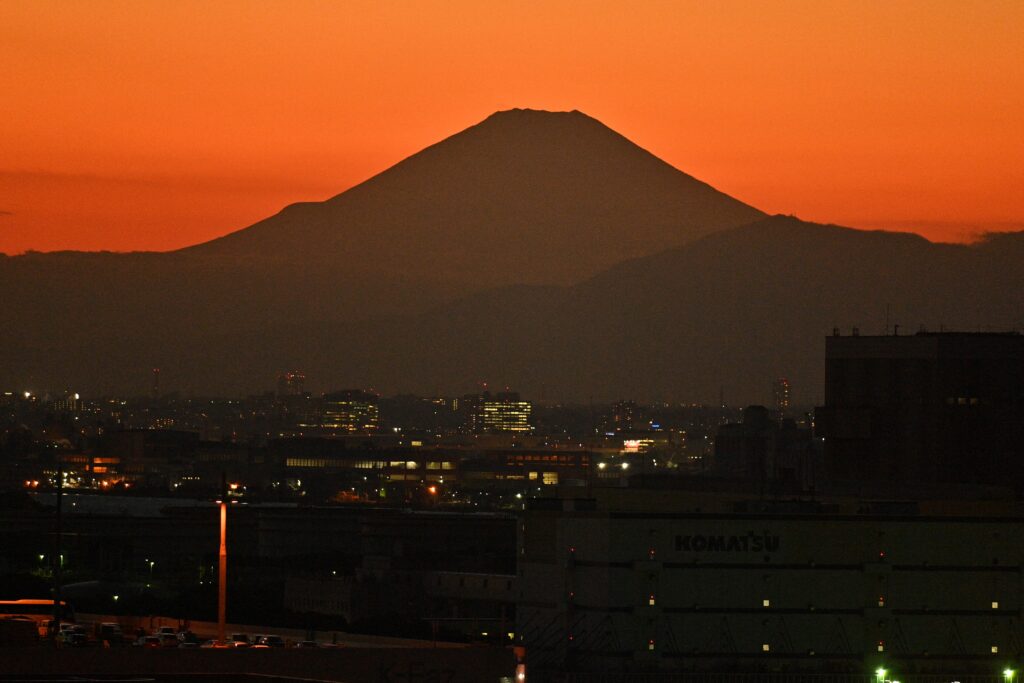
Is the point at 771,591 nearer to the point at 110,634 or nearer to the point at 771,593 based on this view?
the point at 771,593

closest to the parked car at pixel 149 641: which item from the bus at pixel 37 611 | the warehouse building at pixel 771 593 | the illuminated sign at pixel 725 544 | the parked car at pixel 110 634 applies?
the parked car at pixel 110 634

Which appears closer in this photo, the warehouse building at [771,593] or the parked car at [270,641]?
the parked car at [270,641]

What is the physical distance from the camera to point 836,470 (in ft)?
419

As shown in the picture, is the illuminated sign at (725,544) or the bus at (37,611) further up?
the illuminated sign at (725,544)

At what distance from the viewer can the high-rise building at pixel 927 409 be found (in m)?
126

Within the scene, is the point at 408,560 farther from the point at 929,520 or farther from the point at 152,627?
the point at 929,520

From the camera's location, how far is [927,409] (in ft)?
423

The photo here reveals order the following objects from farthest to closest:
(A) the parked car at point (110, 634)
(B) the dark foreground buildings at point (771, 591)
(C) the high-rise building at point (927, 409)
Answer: (C) the high-rise building at point (927, 409)
(B) the dark foreground buildings at point (771, 591)
(A) the parked car at point (110, 634)

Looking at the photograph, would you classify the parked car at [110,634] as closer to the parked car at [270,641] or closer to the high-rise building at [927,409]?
the parked car at [270,641]

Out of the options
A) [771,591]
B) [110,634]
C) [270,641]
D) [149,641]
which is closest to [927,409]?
[771,591]

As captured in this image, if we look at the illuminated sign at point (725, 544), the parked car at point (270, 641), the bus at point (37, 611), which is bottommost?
the parked car at point (270, 641)

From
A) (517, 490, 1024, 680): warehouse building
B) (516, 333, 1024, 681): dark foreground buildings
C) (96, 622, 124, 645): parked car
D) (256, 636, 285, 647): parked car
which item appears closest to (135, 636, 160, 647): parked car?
(96, 622, 124, 645): parked car

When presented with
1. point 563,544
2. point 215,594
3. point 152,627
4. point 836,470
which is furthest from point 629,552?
point 836,470

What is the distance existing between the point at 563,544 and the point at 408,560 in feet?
204
